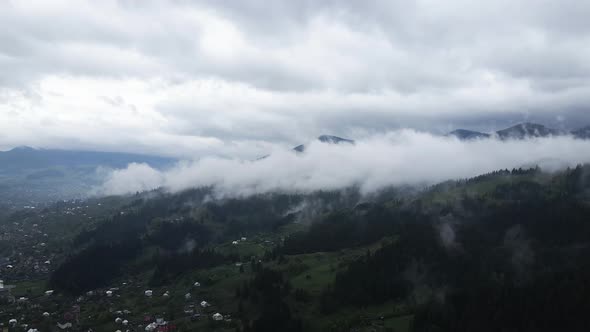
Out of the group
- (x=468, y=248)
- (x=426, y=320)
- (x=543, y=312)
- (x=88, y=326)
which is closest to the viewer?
(x=543, y=312)

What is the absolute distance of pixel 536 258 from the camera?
180625 millimetres

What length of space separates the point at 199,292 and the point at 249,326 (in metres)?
57.8

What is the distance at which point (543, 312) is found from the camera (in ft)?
401

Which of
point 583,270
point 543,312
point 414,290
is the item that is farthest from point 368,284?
point 583,270

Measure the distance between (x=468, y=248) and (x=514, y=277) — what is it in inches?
1147

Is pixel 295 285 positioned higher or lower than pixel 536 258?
lower

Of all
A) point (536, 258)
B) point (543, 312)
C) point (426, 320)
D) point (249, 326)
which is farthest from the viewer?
point (536, 258)

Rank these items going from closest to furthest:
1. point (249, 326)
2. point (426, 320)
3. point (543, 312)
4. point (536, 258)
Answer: point (543, 312), point (426, 320), point (249, 326), point (536, 258)

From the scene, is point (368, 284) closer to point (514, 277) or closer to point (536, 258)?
point (514, 277)

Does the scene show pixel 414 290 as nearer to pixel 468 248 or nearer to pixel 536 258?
pixel 468 248

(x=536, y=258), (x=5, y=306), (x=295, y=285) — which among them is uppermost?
(x=536, y=258)

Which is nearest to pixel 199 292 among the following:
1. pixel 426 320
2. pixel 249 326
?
pixel 249 326

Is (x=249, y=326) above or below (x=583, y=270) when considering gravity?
below

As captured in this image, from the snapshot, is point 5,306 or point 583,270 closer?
point 583,270
